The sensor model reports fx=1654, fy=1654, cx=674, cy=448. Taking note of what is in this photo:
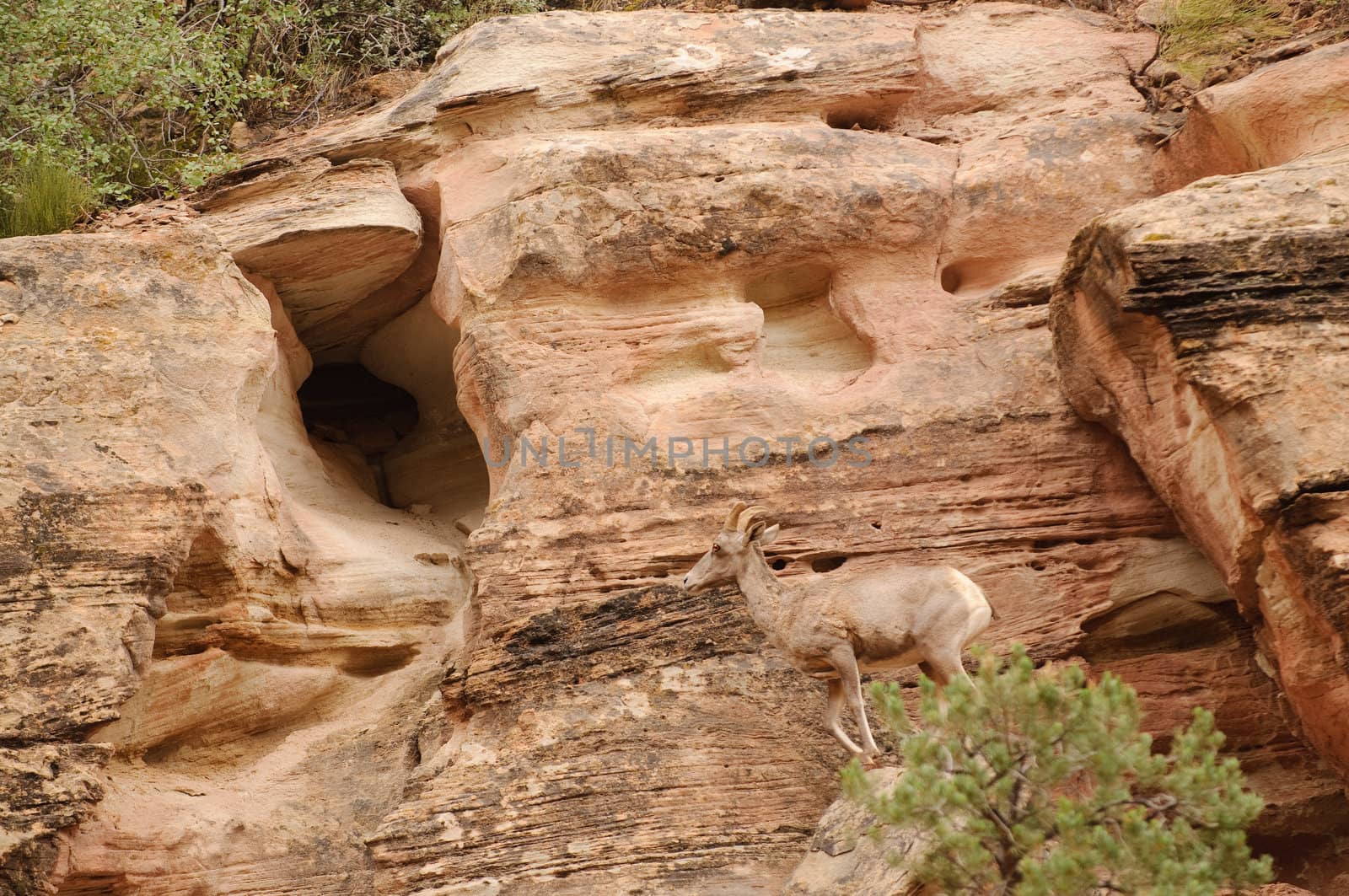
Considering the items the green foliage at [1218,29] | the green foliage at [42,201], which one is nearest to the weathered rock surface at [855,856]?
the green foliage at [1218,29]

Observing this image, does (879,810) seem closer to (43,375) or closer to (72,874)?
(72,874)

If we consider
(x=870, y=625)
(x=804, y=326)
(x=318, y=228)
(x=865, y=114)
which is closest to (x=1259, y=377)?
(x=870, y=625)

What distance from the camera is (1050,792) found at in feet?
27.6

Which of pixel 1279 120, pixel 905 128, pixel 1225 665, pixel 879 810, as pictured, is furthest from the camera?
pixel 905 128

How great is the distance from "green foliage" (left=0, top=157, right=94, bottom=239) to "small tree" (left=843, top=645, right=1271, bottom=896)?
8.95 meters

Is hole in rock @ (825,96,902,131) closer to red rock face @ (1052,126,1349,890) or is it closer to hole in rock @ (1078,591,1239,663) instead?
red rock face @ (1052,126,1349,890)

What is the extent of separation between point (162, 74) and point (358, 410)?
3694mm

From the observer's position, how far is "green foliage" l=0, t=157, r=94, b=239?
1391 centimetres

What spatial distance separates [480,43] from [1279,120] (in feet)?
22.1

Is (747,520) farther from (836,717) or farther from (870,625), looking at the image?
(836,717)

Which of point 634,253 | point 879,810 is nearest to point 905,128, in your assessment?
point 634,253

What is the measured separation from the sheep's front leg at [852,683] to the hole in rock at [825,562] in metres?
1.83

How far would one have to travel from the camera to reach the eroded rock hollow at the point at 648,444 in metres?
10.5

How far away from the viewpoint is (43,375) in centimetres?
1201
